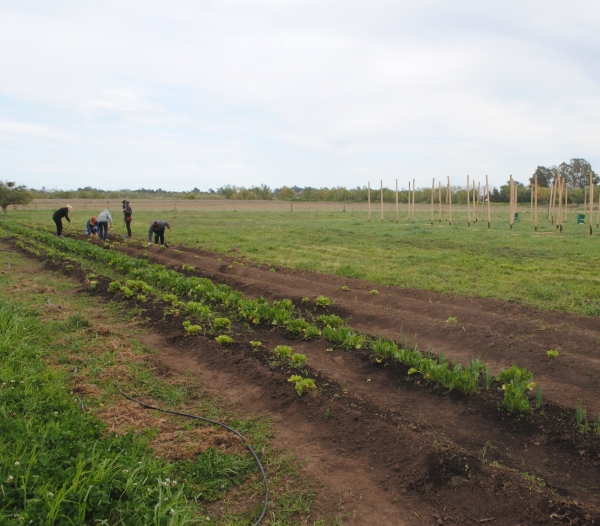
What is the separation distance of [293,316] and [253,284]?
2.53 m

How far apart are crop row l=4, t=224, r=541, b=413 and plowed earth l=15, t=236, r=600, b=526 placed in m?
0.16

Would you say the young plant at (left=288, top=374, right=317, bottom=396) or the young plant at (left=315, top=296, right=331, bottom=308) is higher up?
the young plant at (left=315, top=296, right=331, bottom=308)

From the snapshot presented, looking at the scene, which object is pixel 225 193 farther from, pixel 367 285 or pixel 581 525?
pixel 581 525

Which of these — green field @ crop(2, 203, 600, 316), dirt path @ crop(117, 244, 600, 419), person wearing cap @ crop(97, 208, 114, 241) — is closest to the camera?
dirt path @ crop(117, 244, 600, 419)

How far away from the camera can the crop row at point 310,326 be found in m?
5.20

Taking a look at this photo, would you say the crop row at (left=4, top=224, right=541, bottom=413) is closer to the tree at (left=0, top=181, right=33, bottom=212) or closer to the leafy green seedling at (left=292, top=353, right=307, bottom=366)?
the leafy green seedling at (left=292, top=353, right=307, bottom=366)

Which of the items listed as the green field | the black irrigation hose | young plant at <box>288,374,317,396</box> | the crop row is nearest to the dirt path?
the crop row

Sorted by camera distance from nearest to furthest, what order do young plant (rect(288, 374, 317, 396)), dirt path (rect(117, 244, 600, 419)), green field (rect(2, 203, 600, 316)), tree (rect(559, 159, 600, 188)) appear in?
young plant (rect(288, 374, 317, 396)) < dirt path (rect(117, 244, 600, 419)) < green field (rect(2, 203, 600, 316)) < tree (rect(559, 159, 600, 188))

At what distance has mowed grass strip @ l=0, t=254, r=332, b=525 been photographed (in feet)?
9.87

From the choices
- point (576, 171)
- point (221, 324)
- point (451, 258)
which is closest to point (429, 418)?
point (221, 324)

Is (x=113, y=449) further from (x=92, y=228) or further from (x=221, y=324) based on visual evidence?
(x=92, y=228)

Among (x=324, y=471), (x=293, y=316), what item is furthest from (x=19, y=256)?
(x=324, y=471)

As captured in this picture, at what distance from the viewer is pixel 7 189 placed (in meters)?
40.8

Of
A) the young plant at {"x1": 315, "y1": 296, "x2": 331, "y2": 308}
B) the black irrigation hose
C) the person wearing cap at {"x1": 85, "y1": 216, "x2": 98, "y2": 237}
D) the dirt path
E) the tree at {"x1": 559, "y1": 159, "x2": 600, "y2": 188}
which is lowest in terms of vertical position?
the black irrigation hose
